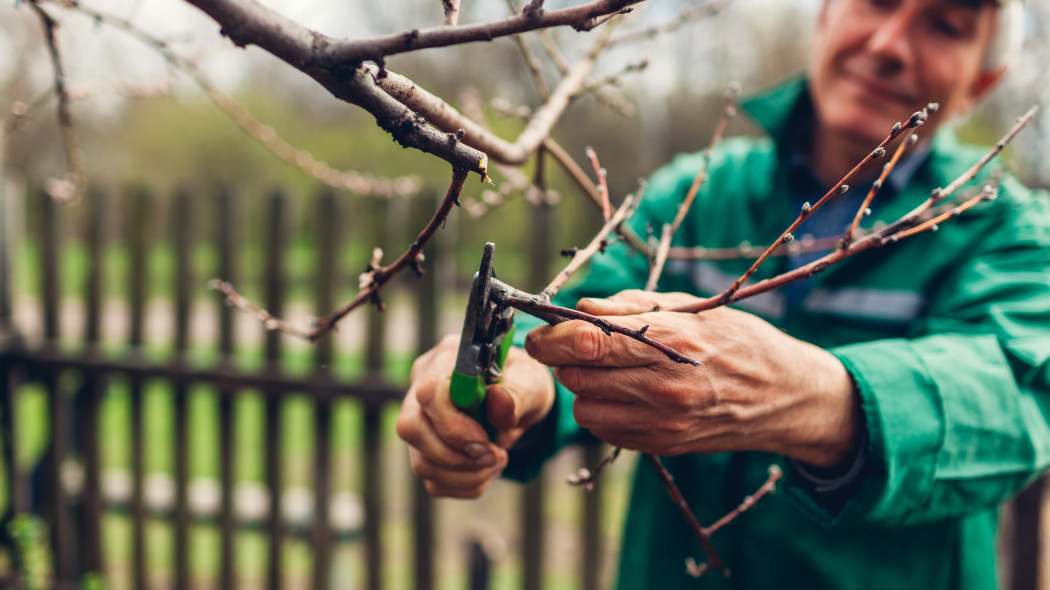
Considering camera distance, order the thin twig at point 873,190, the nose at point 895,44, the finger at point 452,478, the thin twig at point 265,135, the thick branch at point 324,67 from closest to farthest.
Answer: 1. the thick branch at point 324,67
2. the thin twig at point 873,190
3. the finger at point 452,478
4. the thin twig at point 265,135
5. the nose at point 895,44

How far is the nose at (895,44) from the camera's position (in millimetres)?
1672

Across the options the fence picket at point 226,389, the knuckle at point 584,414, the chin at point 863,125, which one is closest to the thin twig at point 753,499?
the knuckle at point 584,414

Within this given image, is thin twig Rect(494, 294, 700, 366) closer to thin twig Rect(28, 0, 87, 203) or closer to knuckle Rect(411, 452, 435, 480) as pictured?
knuckle Rect(411, 452, 435, 480)

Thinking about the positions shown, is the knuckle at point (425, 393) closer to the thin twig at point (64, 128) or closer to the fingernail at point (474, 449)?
the fingernail at point (474, 449)

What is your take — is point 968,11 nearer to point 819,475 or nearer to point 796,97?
point 796,97

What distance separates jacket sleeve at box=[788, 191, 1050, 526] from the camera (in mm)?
1146

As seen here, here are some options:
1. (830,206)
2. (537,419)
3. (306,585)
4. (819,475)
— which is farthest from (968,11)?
(306,585)

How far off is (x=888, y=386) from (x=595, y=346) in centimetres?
60

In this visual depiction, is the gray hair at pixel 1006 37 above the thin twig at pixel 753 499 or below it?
above

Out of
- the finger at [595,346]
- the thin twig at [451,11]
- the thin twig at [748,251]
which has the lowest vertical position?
the finger at [595,346]

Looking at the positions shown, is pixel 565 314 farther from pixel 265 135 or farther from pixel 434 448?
pixel 265 135

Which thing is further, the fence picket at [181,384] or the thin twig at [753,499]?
the fence picket at [181,384]

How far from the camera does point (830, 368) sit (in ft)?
3.62

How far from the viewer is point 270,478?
10.4ft
